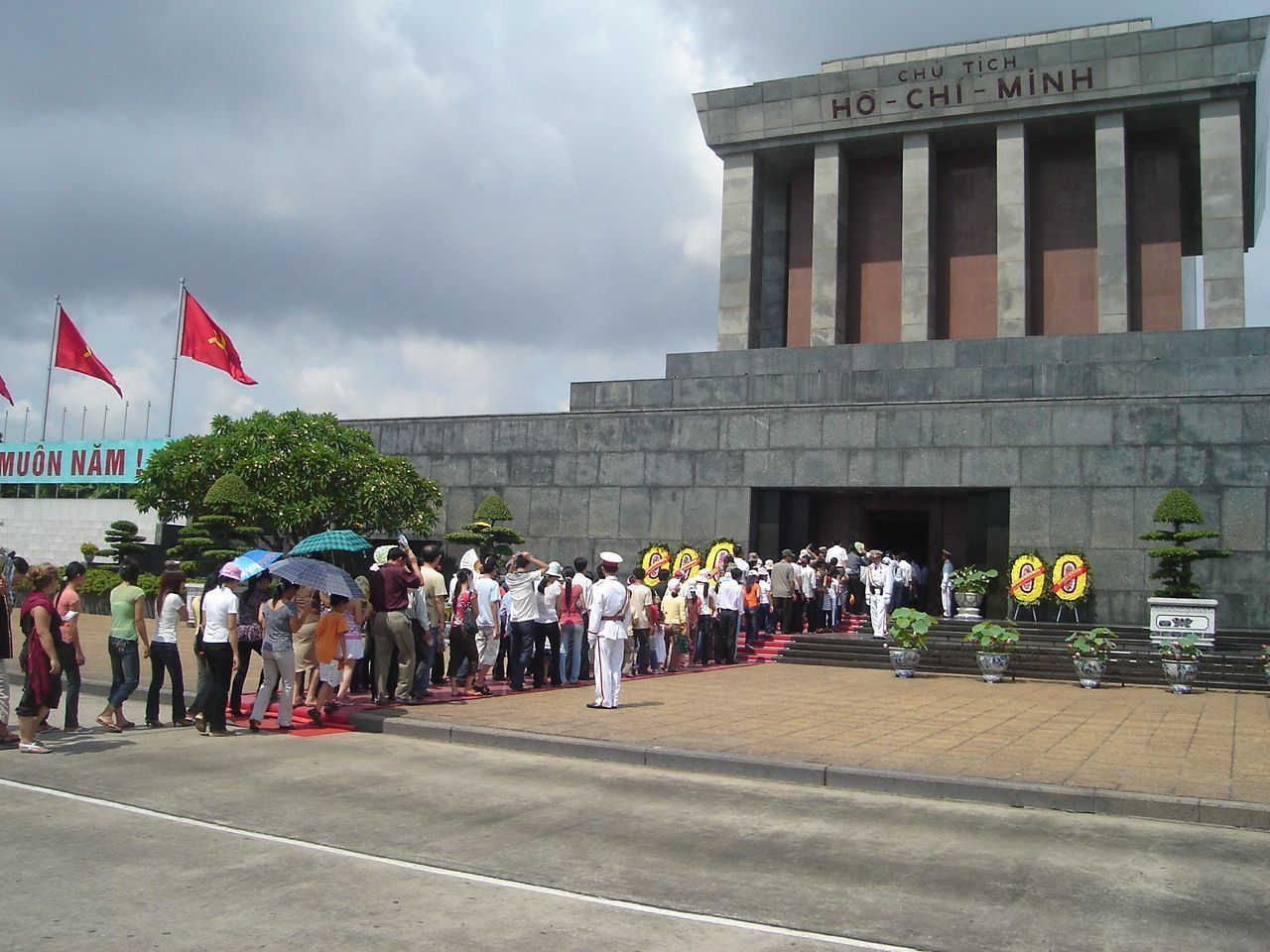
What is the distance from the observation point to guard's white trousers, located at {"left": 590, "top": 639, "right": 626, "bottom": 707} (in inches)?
501

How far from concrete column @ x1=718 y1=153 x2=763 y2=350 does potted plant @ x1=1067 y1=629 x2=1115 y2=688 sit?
16.1 meters

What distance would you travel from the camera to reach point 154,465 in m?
28.6

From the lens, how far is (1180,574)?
19641 millimetres

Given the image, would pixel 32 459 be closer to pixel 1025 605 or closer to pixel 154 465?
pixel 154 465

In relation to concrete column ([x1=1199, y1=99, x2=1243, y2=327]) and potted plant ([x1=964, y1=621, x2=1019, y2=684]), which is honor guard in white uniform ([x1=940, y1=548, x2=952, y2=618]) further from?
concrete column ([x1=1199, y1=99, x2=1243, y2=327])

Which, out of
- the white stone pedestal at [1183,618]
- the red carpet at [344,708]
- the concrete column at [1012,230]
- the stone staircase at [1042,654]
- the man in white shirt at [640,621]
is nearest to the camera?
the red carpet at [344,708]

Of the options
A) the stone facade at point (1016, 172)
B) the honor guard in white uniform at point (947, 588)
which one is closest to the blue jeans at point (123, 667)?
the honor guard in white uniform at point (947, 588)

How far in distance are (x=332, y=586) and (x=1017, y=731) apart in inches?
289

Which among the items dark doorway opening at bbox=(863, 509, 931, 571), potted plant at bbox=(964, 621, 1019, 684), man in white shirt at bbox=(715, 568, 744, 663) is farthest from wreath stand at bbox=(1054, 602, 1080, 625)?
man in white shirt at bbox=(715, 568, 744, 663)

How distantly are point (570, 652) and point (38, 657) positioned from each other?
24.8 feet

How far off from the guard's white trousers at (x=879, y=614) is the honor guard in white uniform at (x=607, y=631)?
8755 mm

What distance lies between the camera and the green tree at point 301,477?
25.9 metres

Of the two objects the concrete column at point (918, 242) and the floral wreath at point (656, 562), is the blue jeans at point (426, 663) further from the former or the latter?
the concrete column at point (918, 242)

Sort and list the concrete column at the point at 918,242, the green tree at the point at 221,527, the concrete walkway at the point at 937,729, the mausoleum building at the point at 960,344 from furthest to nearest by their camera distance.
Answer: the concrete column at the point at 918,242 → the green tree at the point at 221,527 → the mausoleum building at the point at 960,344 → the concrete walkway at the point at 937,729
